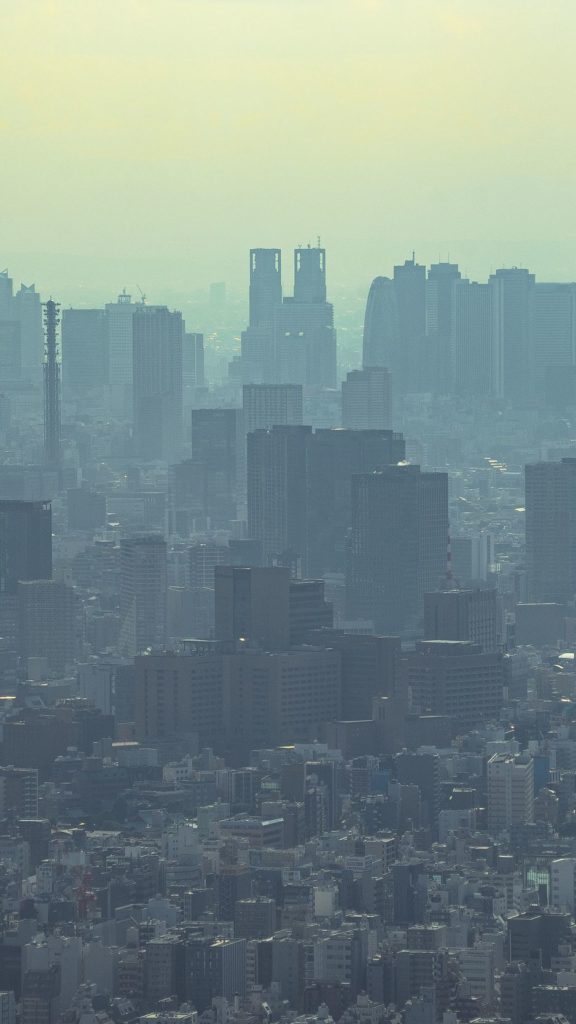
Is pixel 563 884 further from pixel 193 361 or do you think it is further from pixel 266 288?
pixel 266 288

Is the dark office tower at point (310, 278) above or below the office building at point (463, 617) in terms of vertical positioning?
above

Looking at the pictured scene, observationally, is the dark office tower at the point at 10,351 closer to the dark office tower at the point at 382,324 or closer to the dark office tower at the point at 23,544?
the dark office tower at the point at 382,324

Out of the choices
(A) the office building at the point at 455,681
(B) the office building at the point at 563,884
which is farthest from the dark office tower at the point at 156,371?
(B) the office building at the point at 563,884

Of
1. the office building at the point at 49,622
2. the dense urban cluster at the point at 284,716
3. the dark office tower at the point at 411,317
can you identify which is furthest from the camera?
the dark office tower at the point at 411,317

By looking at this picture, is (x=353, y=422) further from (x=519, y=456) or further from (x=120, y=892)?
(x=120, y=892)

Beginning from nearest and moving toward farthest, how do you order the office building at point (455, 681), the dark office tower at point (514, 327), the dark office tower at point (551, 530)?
1. the office building at point (455, 681)
2. the dark office tower at point (551, 530)
3. the dark office tower at point (514, 327)

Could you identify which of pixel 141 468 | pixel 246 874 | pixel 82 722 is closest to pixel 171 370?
pixel 141 468
